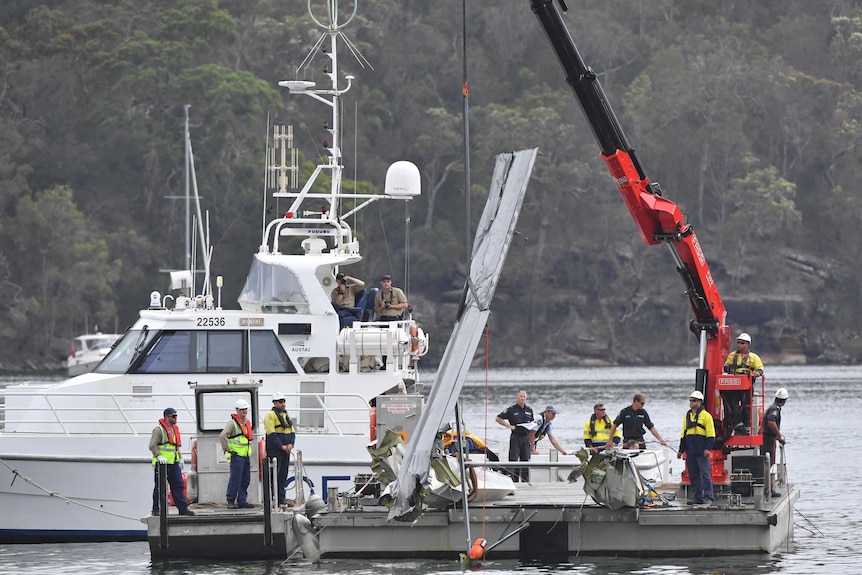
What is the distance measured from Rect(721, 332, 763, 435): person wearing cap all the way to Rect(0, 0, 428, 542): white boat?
453cm

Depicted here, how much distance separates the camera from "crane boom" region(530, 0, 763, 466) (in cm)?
2123

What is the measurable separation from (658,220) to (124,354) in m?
7.69

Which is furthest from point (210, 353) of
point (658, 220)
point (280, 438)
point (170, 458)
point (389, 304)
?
point (658, 220)

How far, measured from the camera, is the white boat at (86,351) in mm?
76438

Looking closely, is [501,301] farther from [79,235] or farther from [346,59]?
[79,235]

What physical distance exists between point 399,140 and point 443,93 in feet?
16.6

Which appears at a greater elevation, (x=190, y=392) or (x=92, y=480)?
(x=190, y=392)

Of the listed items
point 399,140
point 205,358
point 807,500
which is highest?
point 399,140

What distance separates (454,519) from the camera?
1912 cm

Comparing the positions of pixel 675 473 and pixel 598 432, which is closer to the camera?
pixel 598 432

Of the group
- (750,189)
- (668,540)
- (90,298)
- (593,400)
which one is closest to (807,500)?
(668,540)

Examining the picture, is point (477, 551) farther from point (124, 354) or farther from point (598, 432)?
point (124, 354)

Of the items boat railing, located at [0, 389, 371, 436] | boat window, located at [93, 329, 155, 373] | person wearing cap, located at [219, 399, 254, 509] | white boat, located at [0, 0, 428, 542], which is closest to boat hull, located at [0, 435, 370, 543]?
white boat, located at [0, 0, 428, 542]

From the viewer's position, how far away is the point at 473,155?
91.9 meters
